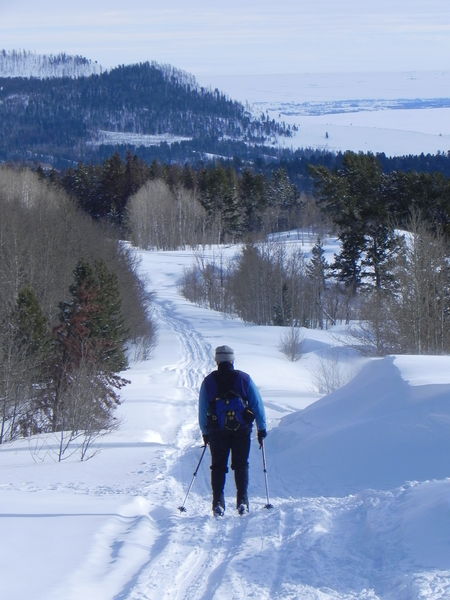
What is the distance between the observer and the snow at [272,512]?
6250 millimetres

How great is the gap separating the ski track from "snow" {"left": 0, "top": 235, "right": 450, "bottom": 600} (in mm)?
16

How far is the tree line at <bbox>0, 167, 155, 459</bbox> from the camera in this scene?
66.8ft

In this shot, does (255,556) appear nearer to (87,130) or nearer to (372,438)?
(372,438)

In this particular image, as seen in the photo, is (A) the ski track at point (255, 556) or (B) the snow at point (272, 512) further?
(B) the snow at point (272, 512)

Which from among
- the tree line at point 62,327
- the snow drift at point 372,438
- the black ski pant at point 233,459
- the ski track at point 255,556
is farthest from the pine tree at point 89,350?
the ski track at point 255,556

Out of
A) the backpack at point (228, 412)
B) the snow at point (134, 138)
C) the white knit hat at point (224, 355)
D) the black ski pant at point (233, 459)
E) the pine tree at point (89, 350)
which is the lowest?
the pine tree at point (89, 350)

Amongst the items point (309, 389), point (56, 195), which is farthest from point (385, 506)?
point (56, 195)

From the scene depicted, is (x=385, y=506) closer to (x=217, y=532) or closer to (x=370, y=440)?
(x=217, y=532)

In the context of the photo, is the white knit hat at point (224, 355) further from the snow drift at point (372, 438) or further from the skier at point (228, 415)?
the snow drift at point (372, 438)

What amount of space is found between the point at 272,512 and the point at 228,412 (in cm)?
112

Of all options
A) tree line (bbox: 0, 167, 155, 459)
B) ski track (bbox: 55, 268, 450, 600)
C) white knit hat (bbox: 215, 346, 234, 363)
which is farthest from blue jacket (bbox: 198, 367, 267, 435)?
tree line (bbox: 0, 167, 155, 459)

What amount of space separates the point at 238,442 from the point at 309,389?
73.7ft

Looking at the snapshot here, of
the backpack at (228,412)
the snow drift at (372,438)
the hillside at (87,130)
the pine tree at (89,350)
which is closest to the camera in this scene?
the backpack at (228,412)

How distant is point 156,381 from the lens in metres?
31.6
